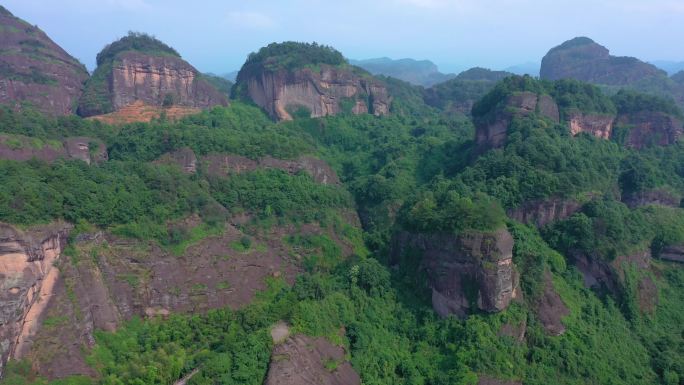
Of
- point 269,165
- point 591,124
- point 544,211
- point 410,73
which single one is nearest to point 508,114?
point 591,124

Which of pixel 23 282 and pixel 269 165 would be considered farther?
pixel 269 165

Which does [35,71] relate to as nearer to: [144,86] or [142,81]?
[142,81]

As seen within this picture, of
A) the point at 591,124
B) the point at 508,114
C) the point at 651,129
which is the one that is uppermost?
the point at 508,114

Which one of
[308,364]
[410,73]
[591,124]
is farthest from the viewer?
[410,73]

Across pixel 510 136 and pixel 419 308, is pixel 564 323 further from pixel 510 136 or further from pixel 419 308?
pixel 510 136

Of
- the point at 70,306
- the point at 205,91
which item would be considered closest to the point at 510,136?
the point at 70,306

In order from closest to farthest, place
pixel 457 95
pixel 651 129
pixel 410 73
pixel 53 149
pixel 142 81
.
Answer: pixel 53 149, pixel 651 129, pixel 142 81, pixel 457 95, pixel 410 73

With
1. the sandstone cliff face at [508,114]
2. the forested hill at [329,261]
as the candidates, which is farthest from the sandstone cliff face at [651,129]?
the sandstone cliff face at [508,114]

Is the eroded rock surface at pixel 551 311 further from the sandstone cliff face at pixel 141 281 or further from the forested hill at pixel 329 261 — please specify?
the sandstone cliff face at pixel 141 281
